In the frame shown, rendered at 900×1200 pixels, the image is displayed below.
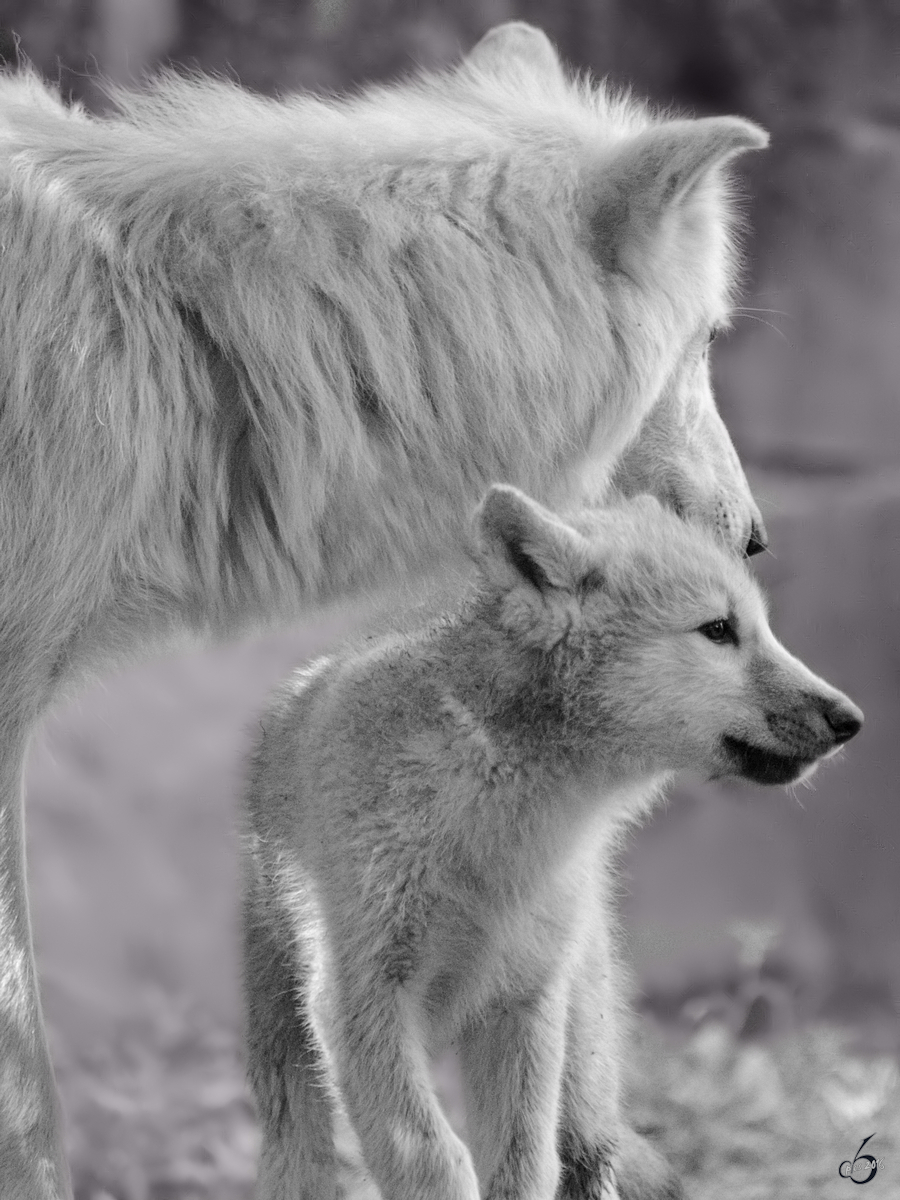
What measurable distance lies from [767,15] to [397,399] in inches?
124

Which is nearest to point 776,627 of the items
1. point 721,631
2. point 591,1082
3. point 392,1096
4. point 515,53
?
point 515,53

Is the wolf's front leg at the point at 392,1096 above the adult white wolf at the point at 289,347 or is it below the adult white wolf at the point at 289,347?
below

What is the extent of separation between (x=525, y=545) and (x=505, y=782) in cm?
42

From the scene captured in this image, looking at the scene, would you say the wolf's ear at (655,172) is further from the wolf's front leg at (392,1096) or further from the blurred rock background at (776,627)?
the blurred rock background at (776,627)

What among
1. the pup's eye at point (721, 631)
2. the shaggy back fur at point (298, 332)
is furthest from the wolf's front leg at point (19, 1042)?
the pup's eye at point (721, 631)

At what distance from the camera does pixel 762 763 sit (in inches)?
106

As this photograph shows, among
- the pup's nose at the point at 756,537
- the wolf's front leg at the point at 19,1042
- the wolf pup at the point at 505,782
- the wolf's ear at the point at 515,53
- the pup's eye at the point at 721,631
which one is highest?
the wolf's ear at the point at 515,53

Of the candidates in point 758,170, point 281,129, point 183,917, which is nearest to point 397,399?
point 281,129

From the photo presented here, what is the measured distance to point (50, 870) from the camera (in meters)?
4.90

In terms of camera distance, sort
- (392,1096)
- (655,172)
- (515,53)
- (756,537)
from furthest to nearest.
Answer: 1. (515,53)
2. (756,537)
3. (655,172)
4. (392,1096)

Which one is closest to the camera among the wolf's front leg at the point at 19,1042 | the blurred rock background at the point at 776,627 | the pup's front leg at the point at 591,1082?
the wolf's front leg at the point at 19,1042

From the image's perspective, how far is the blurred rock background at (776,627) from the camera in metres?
4.89

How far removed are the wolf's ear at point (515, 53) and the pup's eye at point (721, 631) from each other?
144 centimetres

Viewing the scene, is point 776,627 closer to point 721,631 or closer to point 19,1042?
point 721,631
